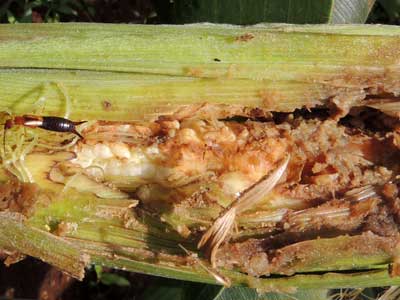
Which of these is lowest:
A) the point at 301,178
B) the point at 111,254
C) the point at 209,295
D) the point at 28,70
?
the point at 209,295

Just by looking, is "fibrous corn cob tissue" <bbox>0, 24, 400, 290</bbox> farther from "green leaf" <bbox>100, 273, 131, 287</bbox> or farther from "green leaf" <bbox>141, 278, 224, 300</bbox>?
"green leaf" <bbox>100, 273, 131, 287</bbox>

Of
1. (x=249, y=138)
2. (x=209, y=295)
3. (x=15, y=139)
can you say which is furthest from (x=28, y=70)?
(x=209, y=295)

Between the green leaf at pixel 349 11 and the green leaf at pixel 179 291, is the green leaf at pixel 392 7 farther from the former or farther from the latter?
the green leaf at pixel 179 291

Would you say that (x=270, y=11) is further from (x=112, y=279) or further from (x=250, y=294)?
(x=112, y=279)

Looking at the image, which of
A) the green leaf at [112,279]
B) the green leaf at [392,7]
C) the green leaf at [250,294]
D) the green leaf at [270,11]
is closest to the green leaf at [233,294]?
the green leaf at [250,294]

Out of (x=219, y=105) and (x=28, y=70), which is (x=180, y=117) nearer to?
(x=219, y=105)

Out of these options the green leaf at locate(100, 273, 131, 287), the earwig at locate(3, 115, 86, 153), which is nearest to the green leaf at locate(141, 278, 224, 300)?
the green leaf at locate(100, 273, 131, 287)
